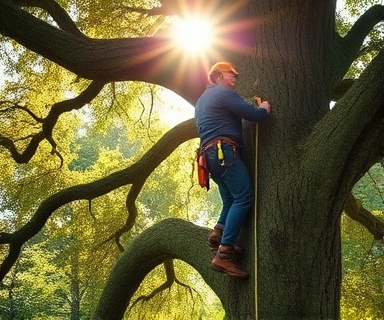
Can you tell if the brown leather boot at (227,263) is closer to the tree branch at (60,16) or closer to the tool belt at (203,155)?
the tool belt at (203,155)

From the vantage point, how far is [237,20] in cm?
453

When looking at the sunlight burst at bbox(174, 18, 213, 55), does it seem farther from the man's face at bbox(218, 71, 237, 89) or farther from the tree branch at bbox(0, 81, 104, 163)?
the tree branch at bbox(0, 81, 104, 163)

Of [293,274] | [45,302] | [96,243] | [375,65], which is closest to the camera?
[375,65]

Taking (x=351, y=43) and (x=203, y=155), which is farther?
(x=351, y=43)

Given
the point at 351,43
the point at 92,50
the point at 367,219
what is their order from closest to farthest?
the point at 92,50, the point at 351,43, the point at 367,219

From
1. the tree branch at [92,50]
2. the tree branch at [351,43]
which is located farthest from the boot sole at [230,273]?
the tree branch at [351,43]

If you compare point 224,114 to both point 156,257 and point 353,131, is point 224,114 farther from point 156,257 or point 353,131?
point 156,257

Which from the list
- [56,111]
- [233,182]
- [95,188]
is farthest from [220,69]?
[56,111]

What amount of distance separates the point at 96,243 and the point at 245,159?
206 inches

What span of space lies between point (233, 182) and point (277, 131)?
0.51m

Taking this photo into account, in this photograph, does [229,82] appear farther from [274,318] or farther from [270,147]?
[274,318]

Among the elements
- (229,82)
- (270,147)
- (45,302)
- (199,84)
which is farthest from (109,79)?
(45,302)

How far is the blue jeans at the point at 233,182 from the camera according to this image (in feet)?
11.7

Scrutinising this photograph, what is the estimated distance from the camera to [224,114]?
3.75m
